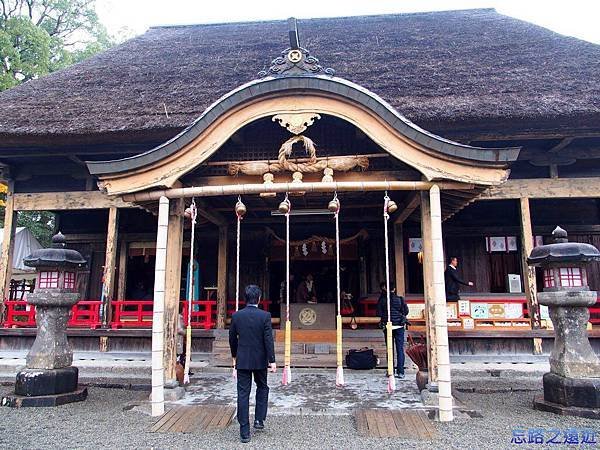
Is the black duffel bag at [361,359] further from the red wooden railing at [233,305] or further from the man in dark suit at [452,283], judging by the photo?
the red wooden railing at [233,305]

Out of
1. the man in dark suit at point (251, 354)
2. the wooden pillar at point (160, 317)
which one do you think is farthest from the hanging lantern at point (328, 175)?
the wooden pillar at point (160, 317)

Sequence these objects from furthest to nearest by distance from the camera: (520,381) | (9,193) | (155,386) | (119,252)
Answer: (119,252)
(9,193)
(520,381)
(155,386)

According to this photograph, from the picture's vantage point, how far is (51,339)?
5.89 meters

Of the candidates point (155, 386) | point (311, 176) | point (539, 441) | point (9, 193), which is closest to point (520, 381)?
point (539, 441)

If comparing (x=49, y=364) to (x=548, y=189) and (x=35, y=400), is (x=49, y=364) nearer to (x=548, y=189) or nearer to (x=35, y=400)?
(x=35, y=400)

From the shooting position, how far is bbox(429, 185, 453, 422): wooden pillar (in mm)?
4566

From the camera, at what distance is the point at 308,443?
406cm

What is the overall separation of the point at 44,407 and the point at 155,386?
187 cm

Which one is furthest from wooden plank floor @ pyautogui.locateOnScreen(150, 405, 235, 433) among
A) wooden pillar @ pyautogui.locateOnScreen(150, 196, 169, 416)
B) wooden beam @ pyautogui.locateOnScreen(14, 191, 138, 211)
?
wooden beam @ pyautogui.locateOnScreen(14, 191, 138, 211)

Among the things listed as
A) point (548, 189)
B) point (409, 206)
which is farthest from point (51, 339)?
point (548, 189)

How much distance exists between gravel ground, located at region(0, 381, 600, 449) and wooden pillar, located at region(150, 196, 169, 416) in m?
0.26

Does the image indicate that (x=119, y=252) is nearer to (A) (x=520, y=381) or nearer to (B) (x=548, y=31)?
(A) (x=520, y=381)

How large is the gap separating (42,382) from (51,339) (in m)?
0.60

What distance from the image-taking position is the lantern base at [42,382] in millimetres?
5531
